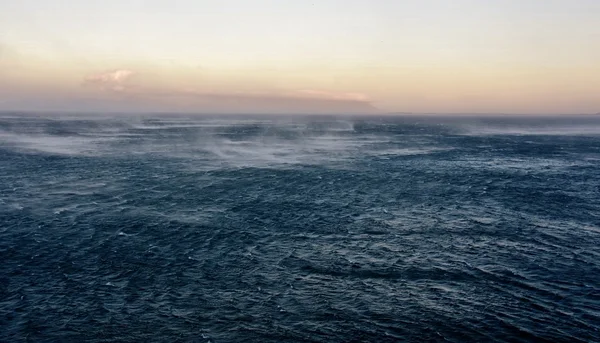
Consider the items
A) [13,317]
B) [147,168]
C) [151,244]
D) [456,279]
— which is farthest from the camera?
[147,168]

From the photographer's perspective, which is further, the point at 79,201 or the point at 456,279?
the point at 79,201

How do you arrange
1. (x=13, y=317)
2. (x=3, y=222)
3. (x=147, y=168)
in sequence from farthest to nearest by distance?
(x=147, y=168) → (x=3, y=222) → (x=13, y=317)

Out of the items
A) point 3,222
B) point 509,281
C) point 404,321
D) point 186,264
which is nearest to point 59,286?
point 186,264

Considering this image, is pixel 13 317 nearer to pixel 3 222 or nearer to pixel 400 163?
pixel 3 222

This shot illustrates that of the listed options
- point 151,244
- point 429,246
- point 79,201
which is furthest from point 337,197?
point 79,201

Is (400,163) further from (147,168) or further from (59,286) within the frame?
(59,286)

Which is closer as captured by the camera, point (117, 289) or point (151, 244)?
point (117, 289)
